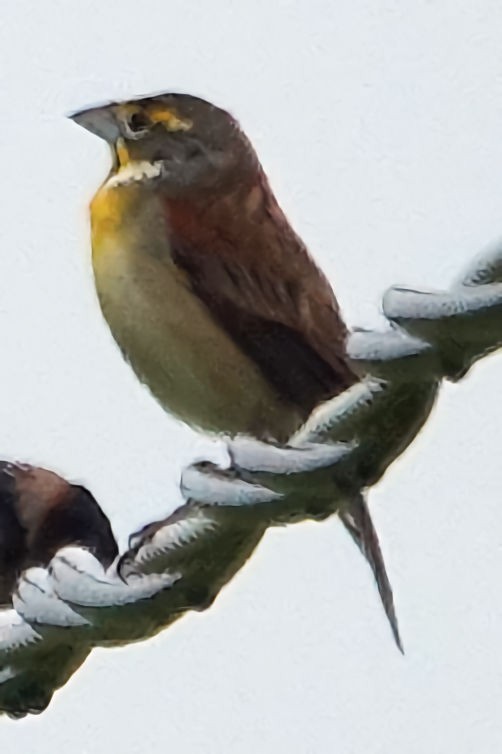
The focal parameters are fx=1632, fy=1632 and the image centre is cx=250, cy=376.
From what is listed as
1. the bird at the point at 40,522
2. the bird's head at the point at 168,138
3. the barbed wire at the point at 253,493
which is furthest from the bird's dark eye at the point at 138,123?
the barbed wire at the point at 253,493

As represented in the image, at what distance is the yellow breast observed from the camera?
3.43 feet

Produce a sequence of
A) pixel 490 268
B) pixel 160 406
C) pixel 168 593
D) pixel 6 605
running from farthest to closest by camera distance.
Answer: pixel 160 406 → pixel 6 605 → pixel 168 593 → pixel 490 268

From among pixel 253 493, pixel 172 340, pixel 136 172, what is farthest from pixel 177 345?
pixel 253 493

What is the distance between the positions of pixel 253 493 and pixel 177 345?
419 millimetres

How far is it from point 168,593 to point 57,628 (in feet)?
0.25

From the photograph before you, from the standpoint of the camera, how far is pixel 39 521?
1027mm

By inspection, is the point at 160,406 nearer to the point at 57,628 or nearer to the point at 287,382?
the point at 287,382

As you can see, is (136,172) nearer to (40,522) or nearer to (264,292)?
(264,292)

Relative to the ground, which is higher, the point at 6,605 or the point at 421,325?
the point at 421,325

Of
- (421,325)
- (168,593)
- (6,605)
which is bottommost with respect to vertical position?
(6,605)

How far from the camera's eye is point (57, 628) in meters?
0.74

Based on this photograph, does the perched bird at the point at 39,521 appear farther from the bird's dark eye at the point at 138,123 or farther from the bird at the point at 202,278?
the bird's dark eye at the point at 138,123

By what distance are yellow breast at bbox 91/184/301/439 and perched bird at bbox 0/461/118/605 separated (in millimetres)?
89

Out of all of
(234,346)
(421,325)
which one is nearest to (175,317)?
(234,346)
